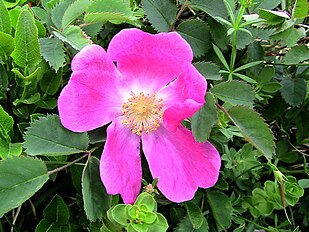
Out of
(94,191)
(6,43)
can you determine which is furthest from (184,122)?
(6,43)

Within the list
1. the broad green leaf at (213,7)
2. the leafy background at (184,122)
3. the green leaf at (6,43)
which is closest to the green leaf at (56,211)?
the leafy background at (184,122)

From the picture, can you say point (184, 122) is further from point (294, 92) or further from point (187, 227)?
point (294, 92)

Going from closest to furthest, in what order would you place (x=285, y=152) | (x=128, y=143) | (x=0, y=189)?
(x=0, y=189), (x=128, y=143), (x=285, y=152)

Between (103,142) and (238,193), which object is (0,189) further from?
(238,193)

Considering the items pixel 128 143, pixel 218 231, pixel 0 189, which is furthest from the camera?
pixel 218 231

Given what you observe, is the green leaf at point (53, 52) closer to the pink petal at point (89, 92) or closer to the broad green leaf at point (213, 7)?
the pink petal at point (89, 92)

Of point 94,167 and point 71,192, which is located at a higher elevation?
point 94,167

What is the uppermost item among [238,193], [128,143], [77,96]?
[77,96]

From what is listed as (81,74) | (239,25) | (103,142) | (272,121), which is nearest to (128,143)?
(103,142)
